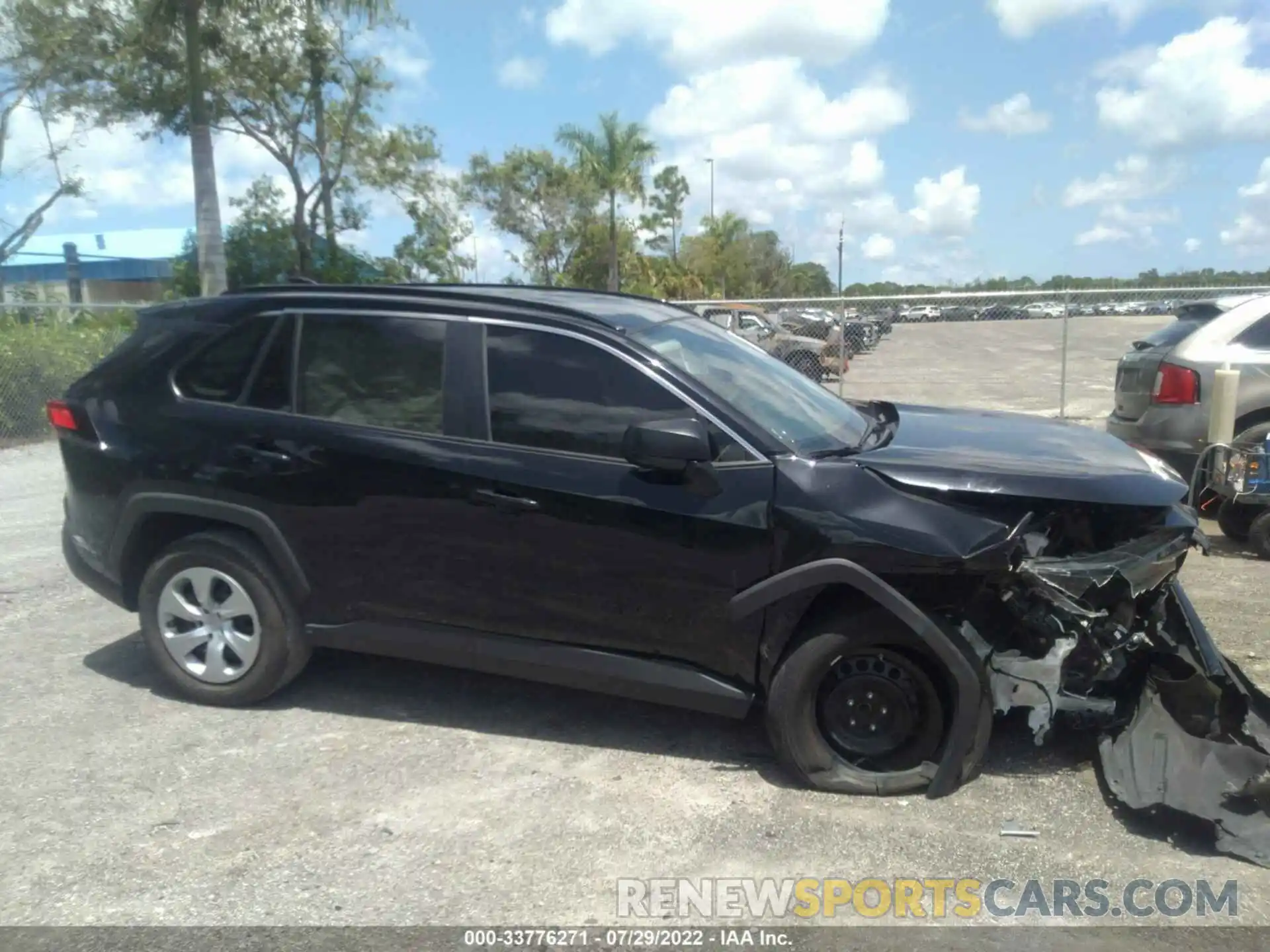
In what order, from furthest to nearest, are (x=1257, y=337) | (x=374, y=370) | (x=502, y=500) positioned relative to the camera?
(x=1257, y=337) < (x=374, y=370) < (x=502, y=500)

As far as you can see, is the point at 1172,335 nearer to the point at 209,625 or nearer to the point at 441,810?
the point at 441,810

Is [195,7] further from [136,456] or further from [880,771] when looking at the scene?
[880,771]

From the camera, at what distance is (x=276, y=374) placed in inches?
185

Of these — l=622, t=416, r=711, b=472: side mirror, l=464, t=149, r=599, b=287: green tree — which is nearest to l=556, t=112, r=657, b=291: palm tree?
l=464, t=149, r=599, b=287: green tree

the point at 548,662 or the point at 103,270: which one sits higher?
the point at 103,270

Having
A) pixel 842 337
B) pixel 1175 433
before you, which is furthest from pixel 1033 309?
pixel 1175 433

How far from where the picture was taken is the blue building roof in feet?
167

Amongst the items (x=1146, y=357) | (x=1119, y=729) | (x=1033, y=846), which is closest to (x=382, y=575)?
(x=1033, y=846)

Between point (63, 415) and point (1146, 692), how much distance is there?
4.87 m

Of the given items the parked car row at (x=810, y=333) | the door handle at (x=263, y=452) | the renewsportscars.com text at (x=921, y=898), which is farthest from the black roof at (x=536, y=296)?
the parked car row at (x=810, y=333)

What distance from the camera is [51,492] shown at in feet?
33.4

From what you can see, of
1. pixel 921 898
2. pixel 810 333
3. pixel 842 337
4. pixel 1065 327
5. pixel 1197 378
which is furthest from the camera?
pixel 810 333

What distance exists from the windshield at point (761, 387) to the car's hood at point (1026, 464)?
235 mm

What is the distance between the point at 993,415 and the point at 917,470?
A: 58.0 inches
